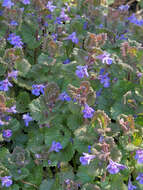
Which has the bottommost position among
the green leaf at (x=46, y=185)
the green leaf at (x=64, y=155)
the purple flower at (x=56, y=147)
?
the green leaf at (x=46, y=185)

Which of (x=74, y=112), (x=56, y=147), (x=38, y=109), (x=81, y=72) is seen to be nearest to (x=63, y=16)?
(x=81, y=72)

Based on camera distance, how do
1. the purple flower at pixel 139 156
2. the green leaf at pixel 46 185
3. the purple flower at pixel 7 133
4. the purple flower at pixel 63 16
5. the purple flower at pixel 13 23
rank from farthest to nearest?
1. the purple flower at pixel 63 16
2. the purple flower at pixel 13 23
3. the purple flower at pixel 7 133
4. the green leaf at pixel 46 185
5. the purple flower at pixel 139 156

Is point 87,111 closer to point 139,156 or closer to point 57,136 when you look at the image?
point 57,136

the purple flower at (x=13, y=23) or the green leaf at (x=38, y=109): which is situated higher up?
the purple flower at (x=13, y=23)

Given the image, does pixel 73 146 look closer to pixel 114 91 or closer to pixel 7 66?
pixel 114 91

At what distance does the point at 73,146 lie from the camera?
312 centimetres

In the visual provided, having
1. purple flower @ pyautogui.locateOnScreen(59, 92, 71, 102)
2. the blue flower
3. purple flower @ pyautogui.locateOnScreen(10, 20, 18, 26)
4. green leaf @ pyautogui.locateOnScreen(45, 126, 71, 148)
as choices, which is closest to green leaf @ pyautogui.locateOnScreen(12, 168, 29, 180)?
green leaf @ pyautogui.locateOnScreen(45, 126, 71, 148)

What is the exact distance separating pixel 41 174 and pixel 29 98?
872mm

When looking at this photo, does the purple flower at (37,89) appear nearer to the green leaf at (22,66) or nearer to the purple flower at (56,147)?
the green leaf at (22,66)

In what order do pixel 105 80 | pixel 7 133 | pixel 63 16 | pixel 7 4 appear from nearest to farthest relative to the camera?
pixel 7 133, pixel 105 80, pixel 7 4, pixel 63 16

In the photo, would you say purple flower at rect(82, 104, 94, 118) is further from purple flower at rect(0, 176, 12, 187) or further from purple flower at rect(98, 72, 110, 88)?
purple flower at rect(0, 176, 12, 187)

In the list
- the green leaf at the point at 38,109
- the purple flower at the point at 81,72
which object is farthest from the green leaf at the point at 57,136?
the purple flower at the point at 81,72

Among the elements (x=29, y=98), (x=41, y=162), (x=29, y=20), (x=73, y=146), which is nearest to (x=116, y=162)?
(x=73, y=146)

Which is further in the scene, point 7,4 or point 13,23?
point 7,4
